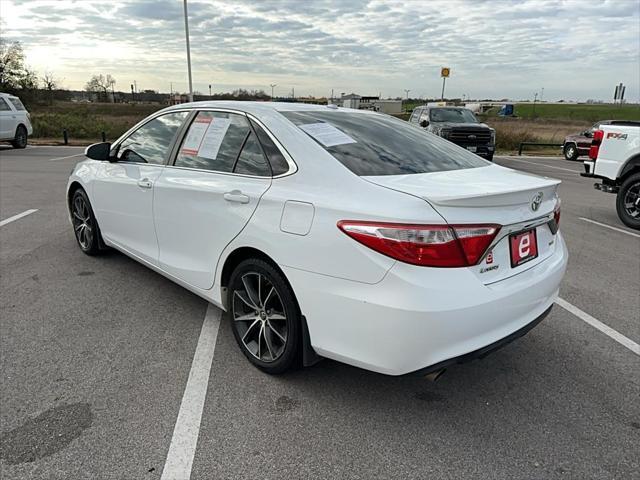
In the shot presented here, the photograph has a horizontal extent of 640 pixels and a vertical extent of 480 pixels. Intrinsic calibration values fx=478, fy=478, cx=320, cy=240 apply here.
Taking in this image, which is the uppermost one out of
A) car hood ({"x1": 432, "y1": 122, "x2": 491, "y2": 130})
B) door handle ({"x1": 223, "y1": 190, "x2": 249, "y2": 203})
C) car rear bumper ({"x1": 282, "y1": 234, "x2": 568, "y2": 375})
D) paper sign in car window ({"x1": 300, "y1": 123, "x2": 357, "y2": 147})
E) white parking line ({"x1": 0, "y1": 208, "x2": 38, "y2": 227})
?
paper sign in car window ({"x1": 300, "y1": 123, "x2": 357, "y2": 147})

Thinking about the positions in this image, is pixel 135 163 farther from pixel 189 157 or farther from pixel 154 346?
pixel 154 346

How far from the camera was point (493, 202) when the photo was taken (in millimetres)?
2357

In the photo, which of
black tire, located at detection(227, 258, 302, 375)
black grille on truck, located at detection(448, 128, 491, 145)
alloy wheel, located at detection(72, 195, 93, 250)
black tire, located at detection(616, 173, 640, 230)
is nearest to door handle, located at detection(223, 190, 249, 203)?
black tire, located at detection(227, 258, 302, 375)

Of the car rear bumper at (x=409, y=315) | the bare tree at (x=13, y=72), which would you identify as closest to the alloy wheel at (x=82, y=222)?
the car rear bumper at (x=409, y=315)

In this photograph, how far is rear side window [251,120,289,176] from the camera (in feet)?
9.13

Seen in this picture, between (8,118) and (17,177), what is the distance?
7.28m

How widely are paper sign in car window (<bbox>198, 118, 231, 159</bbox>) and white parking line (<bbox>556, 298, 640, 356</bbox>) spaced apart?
127 inches

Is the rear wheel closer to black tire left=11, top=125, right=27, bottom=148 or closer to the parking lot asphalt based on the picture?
the parking lot asphalt

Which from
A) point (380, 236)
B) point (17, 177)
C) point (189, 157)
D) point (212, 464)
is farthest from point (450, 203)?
point (17, 177)

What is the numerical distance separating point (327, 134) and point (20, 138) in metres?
19.0

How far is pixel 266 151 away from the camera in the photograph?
293 centimetres

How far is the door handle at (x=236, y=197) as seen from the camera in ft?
9.41

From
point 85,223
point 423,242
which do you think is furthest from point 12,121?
point 423,242

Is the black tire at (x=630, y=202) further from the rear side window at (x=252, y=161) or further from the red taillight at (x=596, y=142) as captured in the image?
the rear side window at (x=252, y=161)
